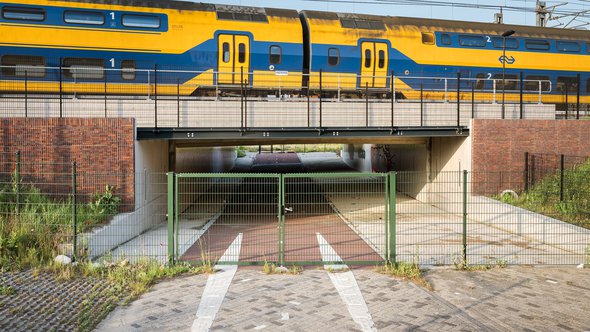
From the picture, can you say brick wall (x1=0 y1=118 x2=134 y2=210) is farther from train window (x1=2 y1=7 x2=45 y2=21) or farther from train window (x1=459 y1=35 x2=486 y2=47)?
train window (x1=459 y1=35 x2=486 y2=47)

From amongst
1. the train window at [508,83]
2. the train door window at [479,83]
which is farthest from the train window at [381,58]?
the train window at [508,83]

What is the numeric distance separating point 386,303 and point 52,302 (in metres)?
4.91

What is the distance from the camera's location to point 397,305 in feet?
24.6

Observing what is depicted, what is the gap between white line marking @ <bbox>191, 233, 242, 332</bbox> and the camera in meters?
6.82

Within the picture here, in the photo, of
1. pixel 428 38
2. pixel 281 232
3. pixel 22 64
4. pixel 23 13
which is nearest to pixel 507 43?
pixel 428 38

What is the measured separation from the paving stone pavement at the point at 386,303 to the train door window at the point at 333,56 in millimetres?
12128

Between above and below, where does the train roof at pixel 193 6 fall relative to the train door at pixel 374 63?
above

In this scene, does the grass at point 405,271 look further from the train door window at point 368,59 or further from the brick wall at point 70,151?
the train door window at point 368,59

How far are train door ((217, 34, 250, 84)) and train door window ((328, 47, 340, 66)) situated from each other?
329 centimetres

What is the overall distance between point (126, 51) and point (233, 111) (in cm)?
459

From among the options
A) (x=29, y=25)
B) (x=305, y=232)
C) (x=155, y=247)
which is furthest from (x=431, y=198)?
(x=29, y=25)

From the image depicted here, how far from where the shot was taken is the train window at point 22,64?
17.1 m

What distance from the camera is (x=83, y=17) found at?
17.5 metres

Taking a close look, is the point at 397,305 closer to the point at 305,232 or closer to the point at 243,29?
the point at 305,232
